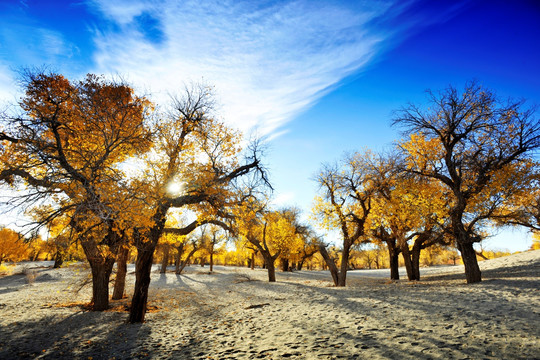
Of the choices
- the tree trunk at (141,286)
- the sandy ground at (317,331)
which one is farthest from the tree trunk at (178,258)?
the tree trunk at (141,286)

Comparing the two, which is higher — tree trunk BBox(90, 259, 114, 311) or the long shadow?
tree trunk BBox(90, 259, 114, 311)

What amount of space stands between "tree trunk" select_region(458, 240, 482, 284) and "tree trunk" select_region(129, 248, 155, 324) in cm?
1607

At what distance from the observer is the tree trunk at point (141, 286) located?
32.7 ft

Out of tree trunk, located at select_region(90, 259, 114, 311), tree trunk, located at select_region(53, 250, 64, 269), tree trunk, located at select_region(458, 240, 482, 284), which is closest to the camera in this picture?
tree trunk, located at select_region(90, 259, 114, 311)

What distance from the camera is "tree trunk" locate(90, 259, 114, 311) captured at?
11727mm

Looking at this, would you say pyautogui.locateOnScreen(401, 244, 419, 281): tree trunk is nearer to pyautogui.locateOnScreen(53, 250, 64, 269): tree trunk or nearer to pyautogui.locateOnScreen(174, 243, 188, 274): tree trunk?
pyautogui.locateOnScreen(53, 250, 64, 269): tree trunk

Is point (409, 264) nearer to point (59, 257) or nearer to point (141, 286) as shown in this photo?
point (141, 286)

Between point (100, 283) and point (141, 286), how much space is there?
11.4 feet

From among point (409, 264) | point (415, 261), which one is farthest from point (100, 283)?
point (415, 261)

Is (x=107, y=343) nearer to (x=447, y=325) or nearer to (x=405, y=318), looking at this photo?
(x=405, y=318)

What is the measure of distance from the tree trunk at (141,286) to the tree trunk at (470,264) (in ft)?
52.7

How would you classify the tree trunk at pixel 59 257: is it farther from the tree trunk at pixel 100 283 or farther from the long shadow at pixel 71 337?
the long shadow at pixel 71 337

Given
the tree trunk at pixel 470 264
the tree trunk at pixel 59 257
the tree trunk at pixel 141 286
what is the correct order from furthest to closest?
the tree trunk at pixel 470 264, the tree trunk at pixel 59 257, the tree trunk at pixel 141 286

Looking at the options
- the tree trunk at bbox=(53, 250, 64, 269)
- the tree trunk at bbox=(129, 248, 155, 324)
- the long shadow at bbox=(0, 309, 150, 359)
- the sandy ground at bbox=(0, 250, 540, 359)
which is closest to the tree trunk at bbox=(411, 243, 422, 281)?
the sandy ground at bbox=(0, 250, 540, 359)
